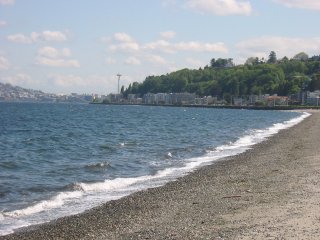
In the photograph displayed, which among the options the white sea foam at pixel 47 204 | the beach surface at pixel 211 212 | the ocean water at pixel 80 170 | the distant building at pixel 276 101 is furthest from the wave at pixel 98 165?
the distant building at pixel 276 101

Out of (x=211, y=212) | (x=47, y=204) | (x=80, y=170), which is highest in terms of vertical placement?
(x=211, y=212)

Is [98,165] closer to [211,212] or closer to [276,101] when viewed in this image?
[211,212]

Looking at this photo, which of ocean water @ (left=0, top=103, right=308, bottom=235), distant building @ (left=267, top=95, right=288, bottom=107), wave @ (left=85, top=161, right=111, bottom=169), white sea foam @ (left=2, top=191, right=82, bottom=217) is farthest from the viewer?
distant building @ (left=267, top=95, right=288, bottom=107)

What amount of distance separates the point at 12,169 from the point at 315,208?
49.3 ft

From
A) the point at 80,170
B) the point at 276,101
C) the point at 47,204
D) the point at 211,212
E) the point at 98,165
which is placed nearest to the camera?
the point at 211,212

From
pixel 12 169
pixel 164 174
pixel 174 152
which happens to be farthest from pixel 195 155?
pixel 12 169

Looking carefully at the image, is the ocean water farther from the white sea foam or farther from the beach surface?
the beach surface

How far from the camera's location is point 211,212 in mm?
12539

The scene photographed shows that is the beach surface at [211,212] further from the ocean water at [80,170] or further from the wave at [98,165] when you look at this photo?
the wave at [98,165]

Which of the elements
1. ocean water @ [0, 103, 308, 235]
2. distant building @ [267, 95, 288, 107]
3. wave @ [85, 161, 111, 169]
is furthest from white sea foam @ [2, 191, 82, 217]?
distant building @ [267, 95, 288, 107]

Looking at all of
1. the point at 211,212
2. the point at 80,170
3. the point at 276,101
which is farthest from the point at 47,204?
the point at 276,101

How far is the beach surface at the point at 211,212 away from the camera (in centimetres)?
1048

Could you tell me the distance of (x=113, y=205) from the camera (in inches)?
571

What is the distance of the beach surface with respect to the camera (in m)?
10.5
